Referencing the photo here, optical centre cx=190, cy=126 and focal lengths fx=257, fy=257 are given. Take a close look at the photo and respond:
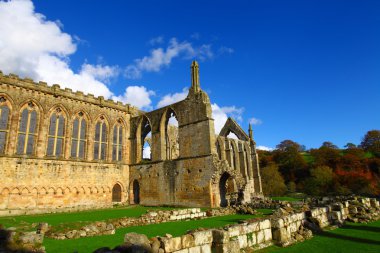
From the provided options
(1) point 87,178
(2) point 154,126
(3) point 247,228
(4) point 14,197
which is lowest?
(3) point 247,228

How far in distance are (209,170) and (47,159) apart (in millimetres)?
13280

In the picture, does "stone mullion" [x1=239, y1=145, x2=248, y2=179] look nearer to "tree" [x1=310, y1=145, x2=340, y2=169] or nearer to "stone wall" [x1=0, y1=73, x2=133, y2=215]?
"stone wall" [x1=0, y1=73, x2=133, y2=215]

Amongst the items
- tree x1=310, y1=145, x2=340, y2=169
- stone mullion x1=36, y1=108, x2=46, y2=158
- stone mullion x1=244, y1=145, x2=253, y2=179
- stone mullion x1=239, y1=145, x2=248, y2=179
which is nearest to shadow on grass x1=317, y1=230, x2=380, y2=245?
stone mullion x1=36, y1=108, x2=46, y2=158

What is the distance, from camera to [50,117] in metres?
22.2

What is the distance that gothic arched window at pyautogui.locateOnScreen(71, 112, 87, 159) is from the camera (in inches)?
922

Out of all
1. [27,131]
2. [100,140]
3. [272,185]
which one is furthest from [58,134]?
[272,185]

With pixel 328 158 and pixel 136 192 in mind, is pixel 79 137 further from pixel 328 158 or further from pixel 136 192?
pixel 328 158

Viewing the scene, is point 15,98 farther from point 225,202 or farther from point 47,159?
point 225,202

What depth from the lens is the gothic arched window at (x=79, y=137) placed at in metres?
23.4

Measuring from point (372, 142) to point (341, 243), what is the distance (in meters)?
57.8

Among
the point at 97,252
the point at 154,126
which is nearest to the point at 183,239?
the point at 97,252

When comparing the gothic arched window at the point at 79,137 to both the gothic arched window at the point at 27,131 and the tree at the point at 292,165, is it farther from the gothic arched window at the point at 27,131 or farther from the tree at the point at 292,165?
the tree at the point at 292,165

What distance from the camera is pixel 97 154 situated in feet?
81.8

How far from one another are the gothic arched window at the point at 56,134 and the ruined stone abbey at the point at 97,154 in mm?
81
